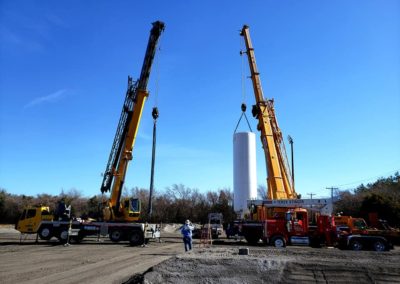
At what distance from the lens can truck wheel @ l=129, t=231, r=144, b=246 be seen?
28562 mm

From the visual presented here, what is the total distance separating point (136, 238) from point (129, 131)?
8.09 metres

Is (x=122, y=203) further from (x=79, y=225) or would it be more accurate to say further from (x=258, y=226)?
(x=258, y=226)

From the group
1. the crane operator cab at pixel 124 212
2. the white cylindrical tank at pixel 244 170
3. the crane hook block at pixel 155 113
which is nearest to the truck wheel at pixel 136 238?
the crane operator cab at pixel 124 212

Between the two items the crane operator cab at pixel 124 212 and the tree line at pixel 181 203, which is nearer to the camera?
the crane operator cab at pixel 124 212

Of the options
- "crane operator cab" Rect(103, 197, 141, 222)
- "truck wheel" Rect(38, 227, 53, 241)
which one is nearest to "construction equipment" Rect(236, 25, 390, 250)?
"crane operator cab" Rect(103, 197, 141, 222)

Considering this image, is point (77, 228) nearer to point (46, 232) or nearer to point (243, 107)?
point (46, 232)

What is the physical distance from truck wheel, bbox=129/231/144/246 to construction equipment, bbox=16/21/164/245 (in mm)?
930

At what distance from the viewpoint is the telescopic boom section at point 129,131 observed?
30.5 meters

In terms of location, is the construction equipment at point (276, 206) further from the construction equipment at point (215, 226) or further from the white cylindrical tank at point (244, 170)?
the construction equipment at point (215, 226)

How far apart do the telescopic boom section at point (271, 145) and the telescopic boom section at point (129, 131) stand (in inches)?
344

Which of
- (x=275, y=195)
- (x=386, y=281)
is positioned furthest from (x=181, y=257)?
(x=275, y=195)

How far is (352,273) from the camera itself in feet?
40.2

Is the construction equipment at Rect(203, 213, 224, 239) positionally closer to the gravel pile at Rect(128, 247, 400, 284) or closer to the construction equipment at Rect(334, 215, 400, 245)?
the construction equipment at Rect(334, 215, 400, 245)

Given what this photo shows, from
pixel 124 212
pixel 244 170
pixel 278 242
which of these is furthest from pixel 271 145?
pixel 124 212
